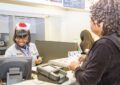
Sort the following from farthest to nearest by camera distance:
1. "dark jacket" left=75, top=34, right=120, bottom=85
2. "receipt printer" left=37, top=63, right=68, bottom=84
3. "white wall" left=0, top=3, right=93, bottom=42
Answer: "white wall" left=0, top=3, right=93, bottom=42
"receipt printer" left=37, top=63, right=68, bottom=84
"dark jacket" left=75, top=34, right=120, bottom=85

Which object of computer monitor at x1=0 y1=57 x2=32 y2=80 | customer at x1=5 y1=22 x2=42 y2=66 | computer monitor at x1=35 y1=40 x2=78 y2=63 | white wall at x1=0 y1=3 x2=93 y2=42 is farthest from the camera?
white wall at x1=0 y1=3 x2=93 y2=42

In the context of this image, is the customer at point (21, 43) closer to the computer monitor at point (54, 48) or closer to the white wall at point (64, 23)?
the computer monitor at point (54, 48)

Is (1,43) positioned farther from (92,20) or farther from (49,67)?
(92,20)

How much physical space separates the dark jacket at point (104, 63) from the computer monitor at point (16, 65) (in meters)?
0.88

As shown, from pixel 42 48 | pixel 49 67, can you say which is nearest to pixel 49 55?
pixel 42 48

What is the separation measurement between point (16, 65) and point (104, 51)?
1040 mm

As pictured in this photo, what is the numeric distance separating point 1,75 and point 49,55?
1124 millimetres

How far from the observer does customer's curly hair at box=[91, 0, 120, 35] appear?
1.31 metres

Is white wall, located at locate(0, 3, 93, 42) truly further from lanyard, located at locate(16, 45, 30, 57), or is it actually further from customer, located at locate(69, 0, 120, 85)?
customer, located at locate(69, 0, 120, 85)

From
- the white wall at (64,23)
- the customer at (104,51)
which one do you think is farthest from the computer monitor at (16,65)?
the white wall at (64,23)

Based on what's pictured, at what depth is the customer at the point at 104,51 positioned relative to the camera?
1.23 m

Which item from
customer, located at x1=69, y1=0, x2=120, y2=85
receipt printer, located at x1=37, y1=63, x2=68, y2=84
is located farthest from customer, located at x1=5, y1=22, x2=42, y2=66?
customer, located at x1=69, y1=0, x2=120, y2=85

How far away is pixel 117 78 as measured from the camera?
126 centimetres

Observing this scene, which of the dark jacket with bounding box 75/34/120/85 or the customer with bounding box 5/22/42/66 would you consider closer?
the dark jacket with bounding box 75/34/120/85
